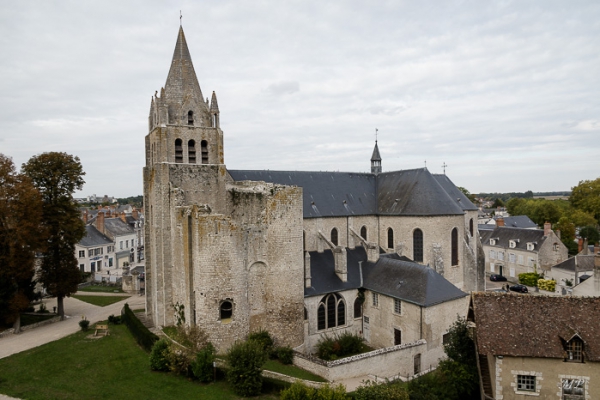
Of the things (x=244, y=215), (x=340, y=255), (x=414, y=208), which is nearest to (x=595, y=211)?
(x=414, y=208)

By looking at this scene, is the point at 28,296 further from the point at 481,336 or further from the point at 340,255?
the point at 481,336

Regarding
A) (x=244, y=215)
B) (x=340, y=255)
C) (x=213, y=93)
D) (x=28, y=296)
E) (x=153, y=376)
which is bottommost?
(x=153, y=376)

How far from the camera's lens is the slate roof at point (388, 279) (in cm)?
2164

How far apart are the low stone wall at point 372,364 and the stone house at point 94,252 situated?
33909 millimetres

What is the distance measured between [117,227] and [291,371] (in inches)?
1597

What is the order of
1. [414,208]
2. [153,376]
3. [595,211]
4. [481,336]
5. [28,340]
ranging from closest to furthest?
[481,336] < [153,376] < [28,340] < [414,208] < [595,211]

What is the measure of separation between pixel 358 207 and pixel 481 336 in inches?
611

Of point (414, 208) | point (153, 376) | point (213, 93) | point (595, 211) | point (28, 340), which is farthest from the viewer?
point (595, 211)

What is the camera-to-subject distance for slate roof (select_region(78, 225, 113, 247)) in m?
45.1

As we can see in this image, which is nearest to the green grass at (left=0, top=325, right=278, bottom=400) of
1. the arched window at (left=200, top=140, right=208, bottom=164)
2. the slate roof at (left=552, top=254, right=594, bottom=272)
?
the arched window at (left=200, top=140, right=208, bottom=164)

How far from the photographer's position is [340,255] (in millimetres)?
24688

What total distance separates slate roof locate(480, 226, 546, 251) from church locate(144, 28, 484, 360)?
16.2 meters

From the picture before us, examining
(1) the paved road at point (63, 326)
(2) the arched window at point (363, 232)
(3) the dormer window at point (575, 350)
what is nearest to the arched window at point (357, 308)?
(2) the arched window at point (363, 232)

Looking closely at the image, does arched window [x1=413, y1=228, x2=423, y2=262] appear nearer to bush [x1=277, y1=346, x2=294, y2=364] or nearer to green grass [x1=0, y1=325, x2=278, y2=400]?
bush [x1=277, y1=346, x2=294, y2=364]
